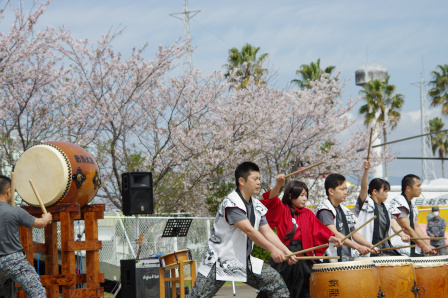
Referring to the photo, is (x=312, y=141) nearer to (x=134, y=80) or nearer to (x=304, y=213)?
(x=134, y=80)

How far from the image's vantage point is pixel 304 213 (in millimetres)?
7859

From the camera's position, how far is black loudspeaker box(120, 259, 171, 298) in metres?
10.2

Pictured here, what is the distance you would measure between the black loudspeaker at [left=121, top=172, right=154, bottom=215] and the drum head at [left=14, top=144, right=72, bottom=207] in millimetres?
2785

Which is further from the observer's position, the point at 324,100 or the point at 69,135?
the point at 324,100

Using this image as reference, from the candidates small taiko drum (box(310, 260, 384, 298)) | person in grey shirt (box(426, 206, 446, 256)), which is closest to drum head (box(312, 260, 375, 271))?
small taiko drum (box(310, 260, 384, 298))

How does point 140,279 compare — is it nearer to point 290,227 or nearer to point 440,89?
point 290,227

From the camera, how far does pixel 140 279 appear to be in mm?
10555

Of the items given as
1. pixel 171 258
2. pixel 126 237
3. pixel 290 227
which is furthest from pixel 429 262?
pixel 126 237

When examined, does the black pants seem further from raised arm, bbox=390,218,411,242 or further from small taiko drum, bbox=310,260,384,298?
raised arm, bbox=390,218,411,242

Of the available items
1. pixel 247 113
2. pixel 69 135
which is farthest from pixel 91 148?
pixel 247 113

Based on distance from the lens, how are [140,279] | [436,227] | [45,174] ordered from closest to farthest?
[45,174], [140,279], [436,227]

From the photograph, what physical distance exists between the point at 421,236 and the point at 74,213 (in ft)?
15.2

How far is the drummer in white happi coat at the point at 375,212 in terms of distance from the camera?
8.89 metres

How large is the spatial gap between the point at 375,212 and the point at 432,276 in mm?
1451
